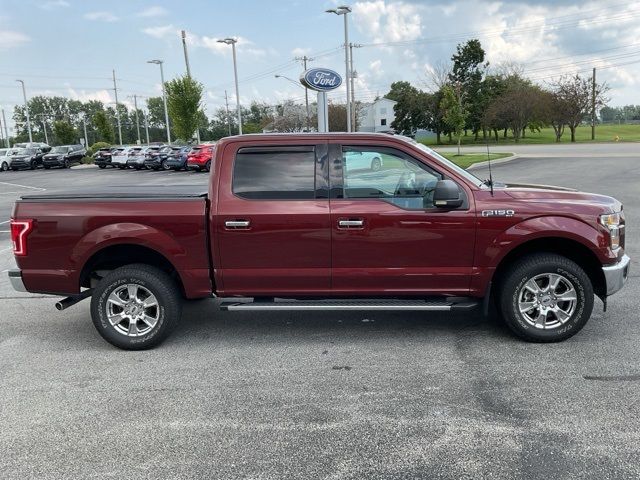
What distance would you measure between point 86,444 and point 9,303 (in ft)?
13.1

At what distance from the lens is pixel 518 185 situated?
5.15 meters

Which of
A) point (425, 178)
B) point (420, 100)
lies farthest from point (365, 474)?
point (420, 100)

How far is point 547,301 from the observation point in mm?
4680

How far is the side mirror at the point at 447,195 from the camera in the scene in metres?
4.39

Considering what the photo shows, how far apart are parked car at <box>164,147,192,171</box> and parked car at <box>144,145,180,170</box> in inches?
32.2

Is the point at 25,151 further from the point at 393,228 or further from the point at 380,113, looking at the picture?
the point at 380,113

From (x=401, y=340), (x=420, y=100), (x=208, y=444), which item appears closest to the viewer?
(x=208, y=444)

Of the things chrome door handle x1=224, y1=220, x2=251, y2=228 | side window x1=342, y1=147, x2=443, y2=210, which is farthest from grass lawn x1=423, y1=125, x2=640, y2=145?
chrome door handle x1=224, y1=220, x2=251, y2=228

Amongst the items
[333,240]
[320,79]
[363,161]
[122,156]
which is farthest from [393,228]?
[122,156]

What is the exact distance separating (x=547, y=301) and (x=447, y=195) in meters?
1.34

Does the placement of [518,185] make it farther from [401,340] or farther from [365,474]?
[365,474]

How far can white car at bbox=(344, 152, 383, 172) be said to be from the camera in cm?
469

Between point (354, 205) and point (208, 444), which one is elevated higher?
point (354, 205)

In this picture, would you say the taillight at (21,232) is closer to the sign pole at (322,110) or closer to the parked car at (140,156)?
the sign pole at (322,110)
